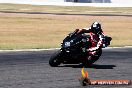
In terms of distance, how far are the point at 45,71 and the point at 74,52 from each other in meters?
1.74

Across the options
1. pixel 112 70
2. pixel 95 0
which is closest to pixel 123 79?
pixel 112 70

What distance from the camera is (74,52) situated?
639 inches

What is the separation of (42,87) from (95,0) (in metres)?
94.5

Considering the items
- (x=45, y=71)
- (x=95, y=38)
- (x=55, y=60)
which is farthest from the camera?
(x=95, y=38)

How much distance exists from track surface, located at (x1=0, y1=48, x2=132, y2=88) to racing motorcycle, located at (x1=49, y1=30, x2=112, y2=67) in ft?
0.89

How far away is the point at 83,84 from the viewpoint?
1234 cm

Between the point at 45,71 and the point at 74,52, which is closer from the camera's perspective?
the point at 45,71

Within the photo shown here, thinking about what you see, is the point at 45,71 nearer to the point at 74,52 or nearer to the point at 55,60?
the point at 55,60

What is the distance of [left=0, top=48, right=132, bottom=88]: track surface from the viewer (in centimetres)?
1279

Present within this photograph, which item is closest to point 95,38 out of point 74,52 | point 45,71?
point 74,52

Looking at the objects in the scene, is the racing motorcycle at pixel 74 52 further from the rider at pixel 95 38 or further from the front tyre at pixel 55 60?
the rider at pixel 95 38

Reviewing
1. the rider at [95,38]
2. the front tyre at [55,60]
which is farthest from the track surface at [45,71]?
the rider at [95,38]

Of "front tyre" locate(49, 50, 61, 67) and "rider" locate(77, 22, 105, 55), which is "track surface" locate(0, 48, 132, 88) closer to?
"front tyre" locate(49, 50, 61, 67)

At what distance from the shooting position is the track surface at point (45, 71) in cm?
1279
